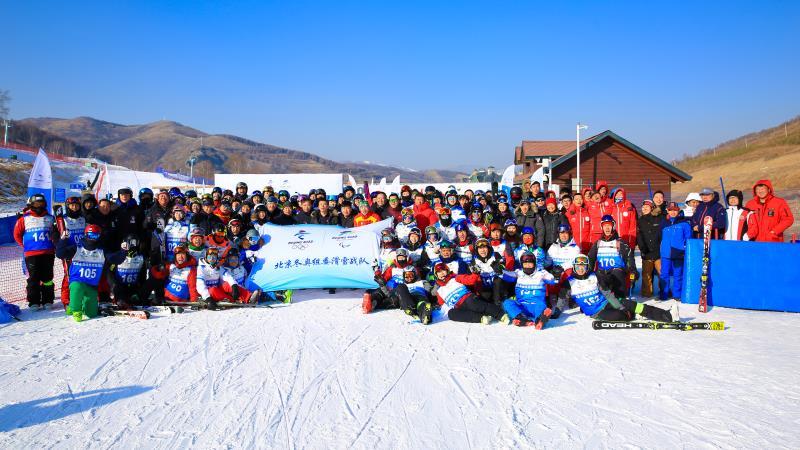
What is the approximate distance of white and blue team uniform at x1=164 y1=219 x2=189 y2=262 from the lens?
26.6 feet

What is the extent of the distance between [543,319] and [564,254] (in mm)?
1477

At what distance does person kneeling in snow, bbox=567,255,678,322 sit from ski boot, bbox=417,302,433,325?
2.01m

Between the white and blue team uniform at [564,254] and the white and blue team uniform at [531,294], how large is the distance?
58cm

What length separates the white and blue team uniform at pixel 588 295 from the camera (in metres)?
6.75

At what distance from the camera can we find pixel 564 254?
743cm

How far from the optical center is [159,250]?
8008mm

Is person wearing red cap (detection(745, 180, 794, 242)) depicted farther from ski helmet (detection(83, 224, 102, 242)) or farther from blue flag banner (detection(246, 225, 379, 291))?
ski helmet (detection(83, 224, 102, 242))

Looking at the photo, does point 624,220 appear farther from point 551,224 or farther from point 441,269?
point 441,269

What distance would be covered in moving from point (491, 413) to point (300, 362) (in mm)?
2125

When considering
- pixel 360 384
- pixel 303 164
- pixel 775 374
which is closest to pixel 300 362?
pixel 360 384

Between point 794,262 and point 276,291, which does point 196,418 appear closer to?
point 276,291

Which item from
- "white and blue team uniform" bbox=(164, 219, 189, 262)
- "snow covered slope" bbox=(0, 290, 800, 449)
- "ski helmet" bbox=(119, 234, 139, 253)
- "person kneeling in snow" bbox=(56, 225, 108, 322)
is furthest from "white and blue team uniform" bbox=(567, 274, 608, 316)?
"person kneeling in snow" bbox=(56, 225, 108, 322)

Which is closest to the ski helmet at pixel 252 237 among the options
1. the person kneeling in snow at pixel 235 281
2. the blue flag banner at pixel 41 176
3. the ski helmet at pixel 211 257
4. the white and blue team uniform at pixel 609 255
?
the person kneeling in snow at pixel 235 281

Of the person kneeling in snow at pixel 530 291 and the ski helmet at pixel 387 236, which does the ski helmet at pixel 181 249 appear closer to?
the ski helmet at pixel 387 236
